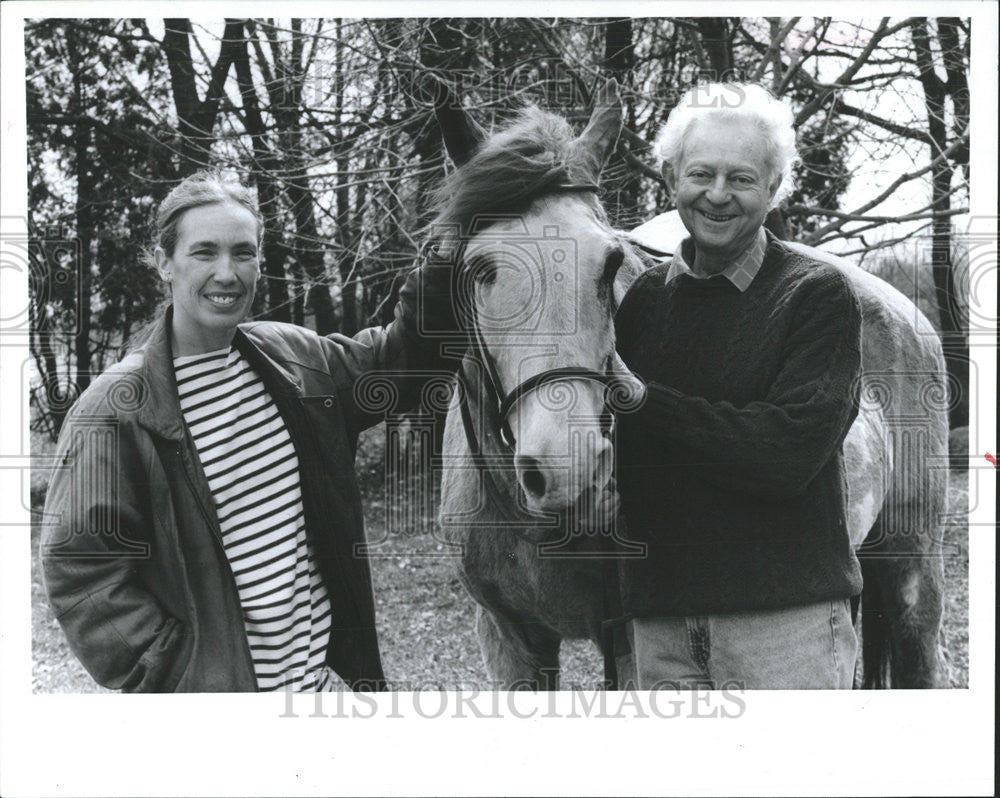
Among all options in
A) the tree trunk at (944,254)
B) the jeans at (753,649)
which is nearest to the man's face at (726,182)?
the jeans at (753,649)

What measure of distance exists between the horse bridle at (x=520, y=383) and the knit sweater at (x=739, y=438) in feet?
0.61

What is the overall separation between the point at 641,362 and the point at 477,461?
55 centimetres

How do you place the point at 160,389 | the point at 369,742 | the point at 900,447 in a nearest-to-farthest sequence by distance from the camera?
the point at 160,389 < the point at 369,742 < the point at 900,447

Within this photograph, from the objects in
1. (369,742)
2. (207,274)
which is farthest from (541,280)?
(369,742)

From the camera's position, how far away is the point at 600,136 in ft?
8.05

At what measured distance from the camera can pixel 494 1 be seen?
112 inches

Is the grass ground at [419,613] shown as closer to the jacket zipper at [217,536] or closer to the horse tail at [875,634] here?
the horse tail at [875,634]

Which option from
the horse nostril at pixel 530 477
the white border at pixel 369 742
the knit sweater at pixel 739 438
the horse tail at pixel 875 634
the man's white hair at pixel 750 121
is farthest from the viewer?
the horse tail at pixel 875 634

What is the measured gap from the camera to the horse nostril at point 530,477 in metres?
2.05

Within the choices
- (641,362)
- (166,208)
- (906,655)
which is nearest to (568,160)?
(641,362)

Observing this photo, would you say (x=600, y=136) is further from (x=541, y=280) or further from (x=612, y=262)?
(x=541, y=280)

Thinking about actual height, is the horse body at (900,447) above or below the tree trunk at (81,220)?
below

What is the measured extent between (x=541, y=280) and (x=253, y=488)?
3.10 feet

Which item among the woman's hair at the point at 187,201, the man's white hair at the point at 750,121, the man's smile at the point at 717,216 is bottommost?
the man's smile at the point at 717,216
